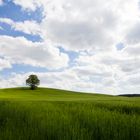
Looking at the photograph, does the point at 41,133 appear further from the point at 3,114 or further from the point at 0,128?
the point at 3,114

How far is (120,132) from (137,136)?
1.38ft

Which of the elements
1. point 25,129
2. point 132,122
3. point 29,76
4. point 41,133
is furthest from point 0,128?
point 29,76

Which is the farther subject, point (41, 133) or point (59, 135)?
point (41, 133)

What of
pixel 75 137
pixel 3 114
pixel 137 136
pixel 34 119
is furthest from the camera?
pixel 3 114

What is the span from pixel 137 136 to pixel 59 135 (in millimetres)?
1748

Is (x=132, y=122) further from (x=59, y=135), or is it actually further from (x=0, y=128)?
(x=0, y=128)

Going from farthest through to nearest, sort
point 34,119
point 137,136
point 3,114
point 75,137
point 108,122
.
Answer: point 3,114 < point 34,119 < point 108,122 < point 137,136 < point 75,137

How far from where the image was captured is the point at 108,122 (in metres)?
8.30

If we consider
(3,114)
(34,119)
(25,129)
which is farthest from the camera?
(3,114)

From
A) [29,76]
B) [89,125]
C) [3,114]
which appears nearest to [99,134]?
[89,125]

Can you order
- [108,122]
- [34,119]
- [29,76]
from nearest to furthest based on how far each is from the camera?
[108,122] < [34,119] < [29,76]

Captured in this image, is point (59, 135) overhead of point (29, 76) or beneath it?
beneath

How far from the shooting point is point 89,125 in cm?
805

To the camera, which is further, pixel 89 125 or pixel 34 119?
pixel 34 119
